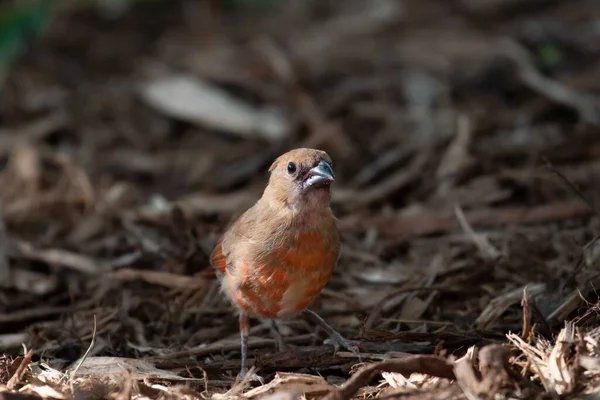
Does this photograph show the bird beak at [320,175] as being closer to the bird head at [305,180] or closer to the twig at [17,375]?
the bird head at [305,180]

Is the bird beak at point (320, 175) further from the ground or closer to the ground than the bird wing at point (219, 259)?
further from the ground

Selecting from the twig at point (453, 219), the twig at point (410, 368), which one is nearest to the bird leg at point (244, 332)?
the twig at point (410, 368)

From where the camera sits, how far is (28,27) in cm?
760

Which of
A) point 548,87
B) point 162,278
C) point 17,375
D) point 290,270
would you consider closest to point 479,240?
point 290,270

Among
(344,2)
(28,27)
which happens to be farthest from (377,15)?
(28,27)

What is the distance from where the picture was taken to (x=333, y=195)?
6312 millimetres

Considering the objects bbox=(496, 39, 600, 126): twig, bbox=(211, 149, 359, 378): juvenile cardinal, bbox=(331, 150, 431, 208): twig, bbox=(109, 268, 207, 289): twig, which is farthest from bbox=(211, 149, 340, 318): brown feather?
bbox=(496, 39, 600, 126): twig

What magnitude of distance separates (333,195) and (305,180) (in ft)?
6.65

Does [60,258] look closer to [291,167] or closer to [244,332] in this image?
[244,332]

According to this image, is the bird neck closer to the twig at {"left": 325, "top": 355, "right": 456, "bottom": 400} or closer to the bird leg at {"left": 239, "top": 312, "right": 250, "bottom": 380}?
the bird leg at {"left": 239, "top": 312, "right": 250, "bottom": 380}

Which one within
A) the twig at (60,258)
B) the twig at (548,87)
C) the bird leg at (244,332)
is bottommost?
the twig at (60,258)

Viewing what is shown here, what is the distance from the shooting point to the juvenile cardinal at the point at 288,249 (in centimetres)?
418

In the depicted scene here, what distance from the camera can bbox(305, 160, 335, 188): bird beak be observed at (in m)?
4.18

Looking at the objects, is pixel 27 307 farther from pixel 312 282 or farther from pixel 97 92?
pixel 97 92
